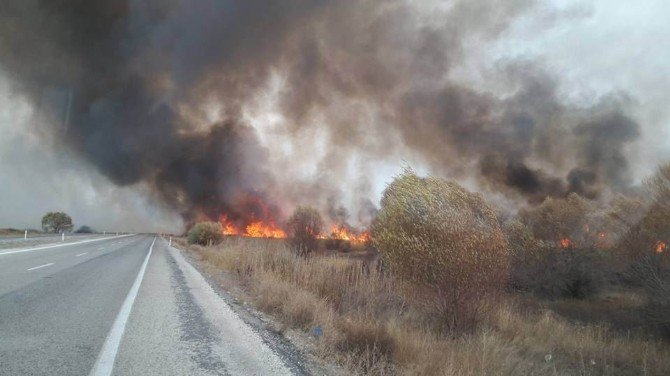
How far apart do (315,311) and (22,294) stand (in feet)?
21.8

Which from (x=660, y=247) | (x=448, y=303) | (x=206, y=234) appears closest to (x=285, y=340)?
(x=448, y=303)

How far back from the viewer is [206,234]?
6012 cm

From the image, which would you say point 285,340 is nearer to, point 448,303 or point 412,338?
point 412,338

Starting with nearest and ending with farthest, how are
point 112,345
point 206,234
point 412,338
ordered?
point 112,345
point 412,338
point 206,234

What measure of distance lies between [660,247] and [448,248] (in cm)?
1109

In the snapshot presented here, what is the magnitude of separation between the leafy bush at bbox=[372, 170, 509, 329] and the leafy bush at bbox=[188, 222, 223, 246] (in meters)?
53.5

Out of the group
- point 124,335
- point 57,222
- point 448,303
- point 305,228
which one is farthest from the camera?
point 57,222

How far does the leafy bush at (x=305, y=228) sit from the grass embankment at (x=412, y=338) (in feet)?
59.4

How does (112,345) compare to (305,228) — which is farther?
(305,228)

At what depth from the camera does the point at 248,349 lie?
236 inches

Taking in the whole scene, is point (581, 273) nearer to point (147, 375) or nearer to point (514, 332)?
point (514, 332)

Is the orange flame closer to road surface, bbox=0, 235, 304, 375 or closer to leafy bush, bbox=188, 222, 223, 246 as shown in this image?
road surface, bbox=0, 235, 304, 375

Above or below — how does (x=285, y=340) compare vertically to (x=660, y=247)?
below

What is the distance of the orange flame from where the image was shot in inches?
546
